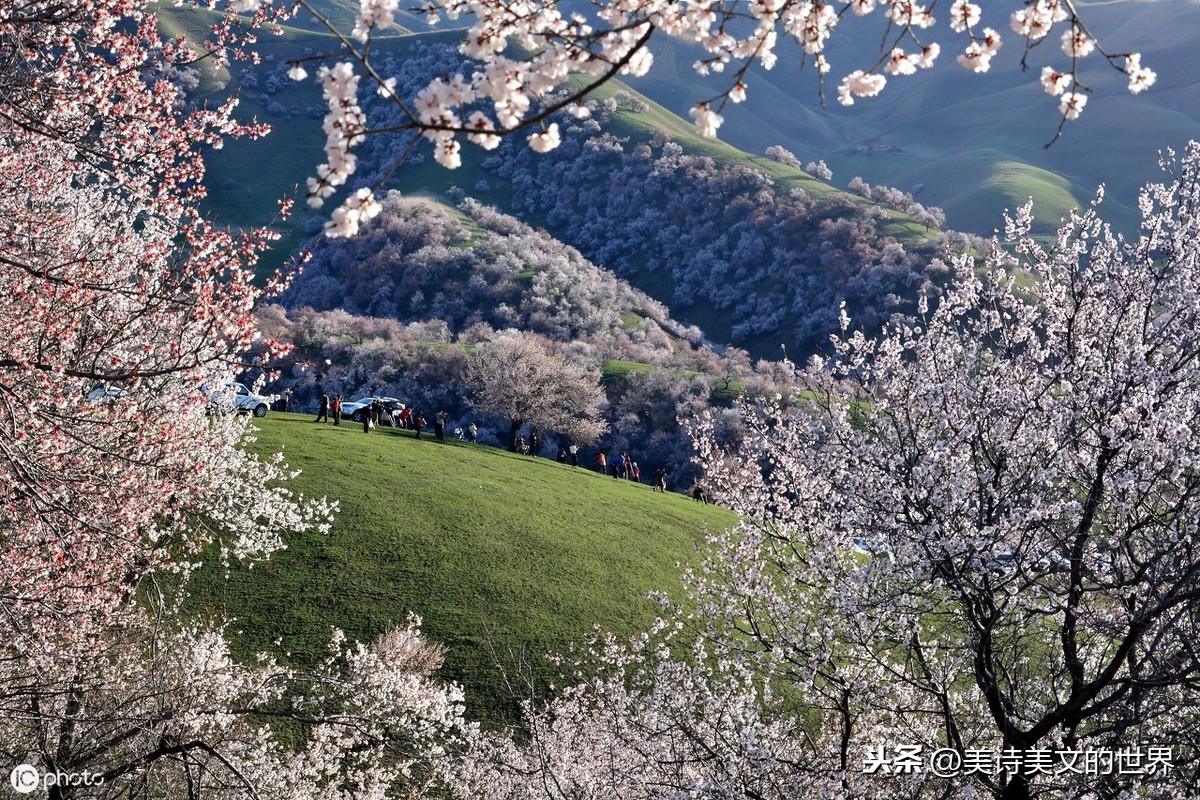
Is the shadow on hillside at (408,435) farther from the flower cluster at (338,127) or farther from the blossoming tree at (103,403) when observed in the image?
the flower cluster at (338,127)

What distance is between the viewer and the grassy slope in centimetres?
2641

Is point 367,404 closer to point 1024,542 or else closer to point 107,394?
point 107,394

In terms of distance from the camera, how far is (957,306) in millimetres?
12648

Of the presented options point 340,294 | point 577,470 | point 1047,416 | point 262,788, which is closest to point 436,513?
point 577,470

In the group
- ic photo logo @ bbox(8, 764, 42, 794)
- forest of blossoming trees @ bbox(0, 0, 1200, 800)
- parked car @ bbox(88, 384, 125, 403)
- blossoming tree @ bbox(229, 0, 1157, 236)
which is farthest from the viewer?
parked car @ bbox(88, 384, 125, 403)

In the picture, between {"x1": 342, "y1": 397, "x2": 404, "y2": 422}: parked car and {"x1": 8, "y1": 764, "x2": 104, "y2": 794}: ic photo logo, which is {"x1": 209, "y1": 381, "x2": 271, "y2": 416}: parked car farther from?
{"x1": 8, "y1": 764, "x2": 104, "y2": 794}: ic photo logo

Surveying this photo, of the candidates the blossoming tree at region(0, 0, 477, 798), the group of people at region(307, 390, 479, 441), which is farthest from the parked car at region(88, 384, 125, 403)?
the group of people at region(307, 390, 479, 441)

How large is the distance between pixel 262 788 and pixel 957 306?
14.2m

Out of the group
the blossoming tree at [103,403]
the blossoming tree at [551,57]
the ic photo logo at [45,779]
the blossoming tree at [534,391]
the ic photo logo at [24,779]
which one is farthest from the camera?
the blossoming tree at [534,391]

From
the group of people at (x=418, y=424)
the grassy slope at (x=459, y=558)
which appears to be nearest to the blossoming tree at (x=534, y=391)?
the group of people at (x=418, y=424)

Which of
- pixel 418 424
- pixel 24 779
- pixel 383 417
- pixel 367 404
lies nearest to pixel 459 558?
pixel 418 424

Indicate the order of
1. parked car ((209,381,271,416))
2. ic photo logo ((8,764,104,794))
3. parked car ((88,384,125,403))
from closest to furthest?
ic photo logo ((8,764,104,794))
parked car ((88,384,125,403))
parked car ((209,381,271,416))

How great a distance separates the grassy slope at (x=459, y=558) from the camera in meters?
26.4

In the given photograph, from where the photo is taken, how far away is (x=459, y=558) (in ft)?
107
